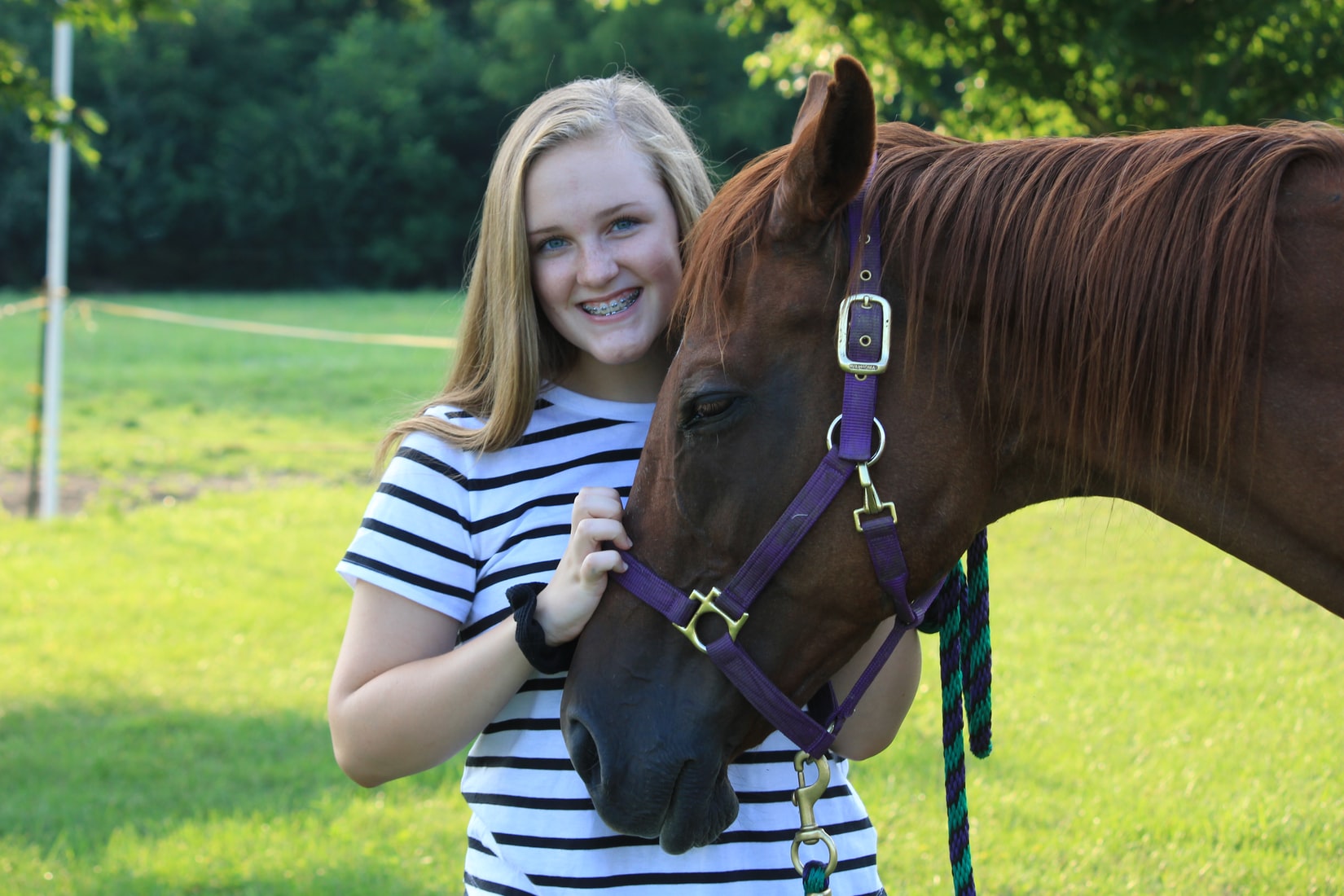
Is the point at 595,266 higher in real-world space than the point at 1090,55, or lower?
lower

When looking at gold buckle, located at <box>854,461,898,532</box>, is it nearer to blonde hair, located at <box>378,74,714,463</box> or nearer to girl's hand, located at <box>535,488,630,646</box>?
girl's hand, located at <box>535,488,630,646</box>

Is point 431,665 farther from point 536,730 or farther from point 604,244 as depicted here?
point 604,244

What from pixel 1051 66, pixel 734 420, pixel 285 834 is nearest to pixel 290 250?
pixel 1051 66

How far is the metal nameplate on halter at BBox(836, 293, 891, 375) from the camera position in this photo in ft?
4.77

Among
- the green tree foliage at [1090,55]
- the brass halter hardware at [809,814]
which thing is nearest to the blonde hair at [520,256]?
the brass halter hardware at [809,814]

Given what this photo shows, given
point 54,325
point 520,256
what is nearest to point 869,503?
point 520,256

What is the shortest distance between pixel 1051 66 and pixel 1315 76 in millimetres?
1592

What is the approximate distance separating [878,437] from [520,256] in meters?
0.72

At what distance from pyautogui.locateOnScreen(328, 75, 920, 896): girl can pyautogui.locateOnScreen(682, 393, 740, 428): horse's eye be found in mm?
178

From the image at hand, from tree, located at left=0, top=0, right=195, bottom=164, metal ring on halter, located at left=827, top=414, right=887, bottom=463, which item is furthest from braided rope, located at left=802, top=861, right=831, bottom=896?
tree, located at left=0, top=0, right=195, bottom=164

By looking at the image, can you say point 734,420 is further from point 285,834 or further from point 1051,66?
point 1051,66

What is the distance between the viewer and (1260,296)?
1.36 m

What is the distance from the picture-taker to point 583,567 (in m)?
1.57

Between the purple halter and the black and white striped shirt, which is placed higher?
the purple halter
